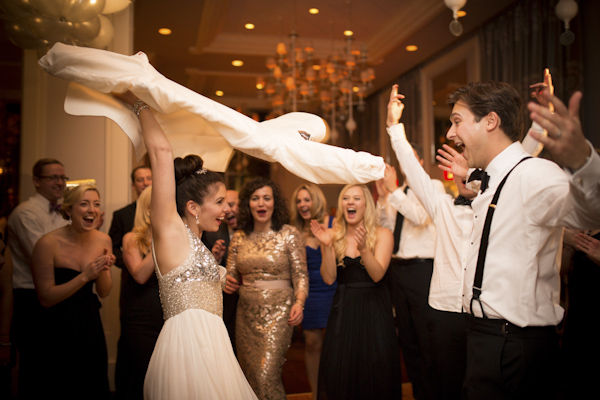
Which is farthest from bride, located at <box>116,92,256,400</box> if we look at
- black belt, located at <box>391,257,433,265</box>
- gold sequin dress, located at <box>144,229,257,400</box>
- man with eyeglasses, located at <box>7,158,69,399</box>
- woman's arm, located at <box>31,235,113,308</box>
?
black belt, located at <box>391,257,433,265</box>

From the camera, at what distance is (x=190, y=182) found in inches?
84.7

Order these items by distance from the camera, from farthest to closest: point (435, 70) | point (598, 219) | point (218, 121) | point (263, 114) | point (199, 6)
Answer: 1. point (263, 114)
2. point (435, 70)
3. point (199, 6)
4. point (218, 121)
5. point (598, 219)

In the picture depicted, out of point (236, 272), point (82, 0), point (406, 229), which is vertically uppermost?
point (82, 0)

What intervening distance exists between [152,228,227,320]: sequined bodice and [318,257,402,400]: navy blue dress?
1525 mm

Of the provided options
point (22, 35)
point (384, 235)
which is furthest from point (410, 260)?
point (22, 35)

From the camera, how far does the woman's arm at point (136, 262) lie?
114 inches

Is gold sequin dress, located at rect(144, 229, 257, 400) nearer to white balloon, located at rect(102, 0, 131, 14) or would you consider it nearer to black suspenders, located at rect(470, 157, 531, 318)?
black suspenders, located at rect(470, 157, 531, 318)

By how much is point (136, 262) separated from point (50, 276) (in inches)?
19.3

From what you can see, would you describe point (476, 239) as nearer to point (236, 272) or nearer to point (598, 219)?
point (598, 219)

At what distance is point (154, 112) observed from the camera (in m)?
1.93

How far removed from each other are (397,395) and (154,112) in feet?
8.06

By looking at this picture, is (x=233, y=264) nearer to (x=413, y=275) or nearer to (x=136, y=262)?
(x=136, y=262)

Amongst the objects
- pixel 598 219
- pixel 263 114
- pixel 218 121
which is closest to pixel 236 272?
pixel 218 121

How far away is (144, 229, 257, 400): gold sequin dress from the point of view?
182 cm
